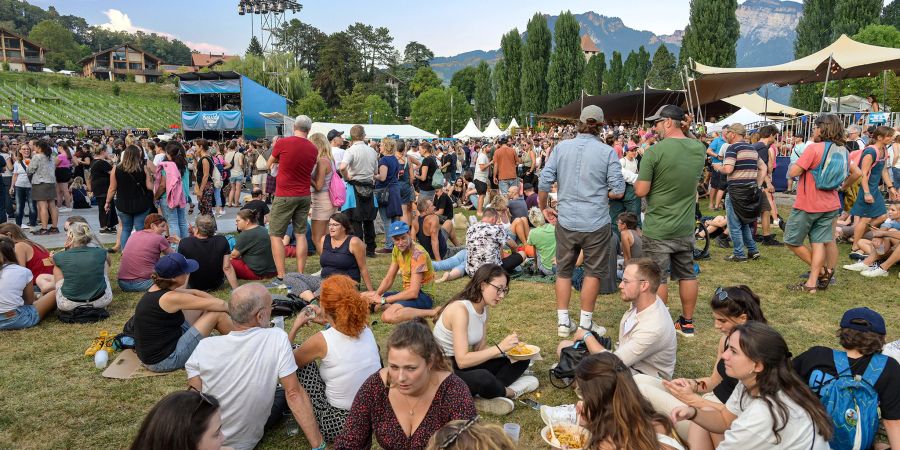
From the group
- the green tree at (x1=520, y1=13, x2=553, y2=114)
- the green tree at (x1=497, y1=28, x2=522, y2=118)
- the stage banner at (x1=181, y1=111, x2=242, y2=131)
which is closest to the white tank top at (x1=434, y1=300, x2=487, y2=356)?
the stage banner at (x1=181, y1=111, x2=242, y2=131)

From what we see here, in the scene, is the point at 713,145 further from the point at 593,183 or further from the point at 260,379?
the point at 260,379

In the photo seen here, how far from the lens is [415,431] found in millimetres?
2594

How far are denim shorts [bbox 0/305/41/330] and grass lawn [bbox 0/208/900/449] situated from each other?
0.25 feet

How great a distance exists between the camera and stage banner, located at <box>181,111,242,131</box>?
3534 cm

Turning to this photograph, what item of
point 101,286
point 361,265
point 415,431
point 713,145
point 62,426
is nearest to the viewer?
point 415,431

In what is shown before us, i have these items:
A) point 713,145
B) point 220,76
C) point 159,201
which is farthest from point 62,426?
point 220,76

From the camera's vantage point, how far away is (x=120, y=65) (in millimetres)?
98312

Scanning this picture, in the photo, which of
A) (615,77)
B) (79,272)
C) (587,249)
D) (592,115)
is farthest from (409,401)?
(615,77)

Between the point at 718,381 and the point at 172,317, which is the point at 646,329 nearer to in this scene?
the point at 718,381

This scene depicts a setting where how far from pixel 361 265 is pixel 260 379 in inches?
123

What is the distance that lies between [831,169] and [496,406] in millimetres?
4564

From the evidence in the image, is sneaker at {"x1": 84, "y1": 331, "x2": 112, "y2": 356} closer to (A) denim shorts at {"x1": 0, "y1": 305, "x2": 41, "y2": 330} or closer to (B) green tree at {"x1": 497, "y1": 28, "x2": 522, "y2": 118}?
(A) denim shorts at {"x1": 0, "y1": 305, "x2": 41, "y2": 330}

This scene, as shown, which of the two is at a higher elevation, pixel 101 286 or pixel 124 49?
pixel 124 49

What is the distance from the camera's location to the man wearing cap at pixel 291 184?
702 cm
